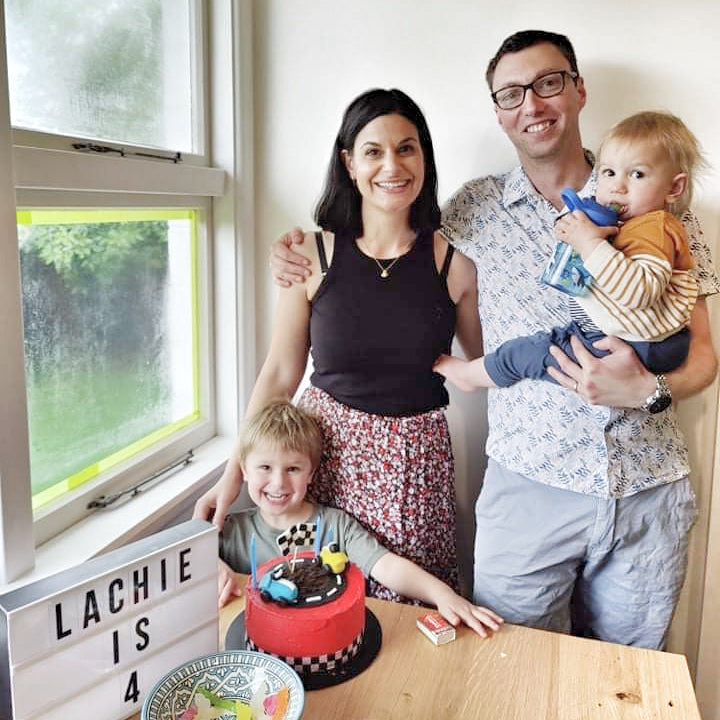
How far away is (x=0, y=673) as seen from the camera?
0.88m

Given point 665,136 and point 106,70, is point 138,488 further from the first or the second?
point 665,136

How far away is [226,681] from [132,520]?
0.64 m

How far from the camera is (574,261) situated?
4.40 ft

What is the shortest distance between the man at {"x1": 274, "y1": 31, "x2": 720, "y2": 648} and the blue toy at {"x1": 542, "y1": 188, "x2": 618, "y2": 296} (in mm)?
134

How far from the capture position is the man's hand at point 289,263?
1692 millimetres

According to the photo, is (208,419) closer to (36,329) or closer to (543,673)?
(36,329)

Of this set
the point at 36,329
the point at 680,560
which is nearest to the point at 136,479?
the point at 36,329

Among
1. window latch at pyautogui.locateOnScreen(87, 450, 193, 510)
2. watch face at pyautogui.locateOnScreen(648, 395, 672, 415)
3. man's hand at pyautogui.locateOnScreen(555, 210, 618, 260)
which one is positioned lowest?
window latch at pyautogui.locateOnScreen(87, 450, 193, 510)

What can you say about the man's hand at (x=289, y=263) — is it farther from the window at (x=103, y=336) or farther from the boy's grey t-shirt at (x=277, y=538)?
the boy's grey t-shirt at (x=277, y=538)

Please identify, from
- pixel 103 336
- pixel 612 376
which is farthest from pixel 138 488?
pixel 612 376

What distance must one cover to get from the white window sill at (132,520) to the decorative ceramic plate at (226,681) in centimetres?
47

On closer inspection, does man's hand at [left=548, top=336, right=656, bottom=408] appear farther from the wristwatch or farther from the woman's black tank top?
the woman's black tank top

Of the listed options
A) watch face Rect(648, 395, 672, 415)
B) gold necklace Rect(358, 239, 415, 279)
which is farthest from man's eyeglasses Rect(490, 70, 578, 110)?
watch face Rect(648, 395, 672, 415)

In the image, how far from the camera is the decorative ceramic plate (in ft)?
3.16
